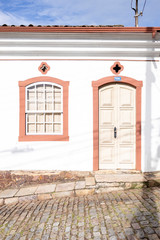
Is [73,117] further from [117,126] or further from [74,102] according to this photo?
[117,126]

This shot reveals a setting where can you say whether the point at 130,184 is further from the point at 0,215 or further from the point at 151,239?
the point at 0,215

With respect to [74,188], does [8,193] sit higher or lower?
lower

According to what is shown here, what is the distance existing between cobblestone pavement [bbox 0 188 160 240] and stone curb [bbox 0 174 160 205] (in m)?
0.13

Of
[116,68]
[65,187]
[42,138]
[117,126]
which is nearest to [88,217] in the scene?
[65,187]

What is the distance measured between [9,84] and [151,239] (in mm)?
4855

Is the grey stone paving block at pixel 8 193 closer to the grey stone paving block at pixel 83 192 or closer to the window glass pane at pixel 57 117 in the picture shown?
the grey stone paving block at pixel 83 192

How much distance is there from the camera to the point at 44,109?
550cm

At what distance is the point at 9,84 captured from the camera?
17.8ft

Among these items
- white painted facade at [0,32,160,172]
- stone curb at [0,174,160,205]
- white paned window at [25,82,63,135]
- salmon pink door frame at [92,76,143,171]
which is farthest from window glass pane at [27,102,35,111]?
stone curb at [0,174,160,205]

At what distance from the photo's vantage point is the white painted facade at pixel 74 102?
541 cm

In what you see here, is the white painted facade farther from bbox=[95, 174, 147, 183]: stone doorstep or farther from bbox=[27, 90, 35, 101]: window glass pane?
bbox=[95, 174, 147, 183]: stone doorstep

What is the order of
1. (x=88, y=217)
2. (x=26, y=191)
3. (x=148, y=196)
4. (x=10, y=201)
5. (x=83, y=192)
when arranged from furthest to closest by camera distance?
(x=26, y=191)
(x=83, y=192)
(x=10, y=201)
(x=148, y=196)
(x=88, y=217)

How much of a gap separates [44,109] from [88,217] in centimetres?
314

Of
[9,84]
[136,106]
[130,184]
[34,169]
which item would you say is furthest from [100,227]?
[9,84]
